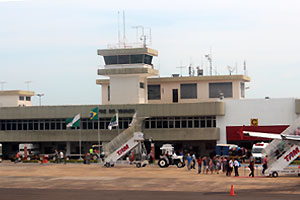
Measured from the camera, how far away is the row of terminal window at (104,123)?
2975 inches

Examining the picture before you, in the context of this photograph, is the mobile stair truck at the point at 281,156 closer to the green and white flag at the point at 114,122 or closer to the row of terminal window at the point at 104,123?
the green and white flag at the point at 114,122

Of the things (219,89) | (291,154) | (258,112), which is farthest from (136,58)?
(291,154)

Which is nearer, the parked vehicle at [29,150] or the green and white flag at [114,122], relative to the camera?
the green and white flag at [114,122]

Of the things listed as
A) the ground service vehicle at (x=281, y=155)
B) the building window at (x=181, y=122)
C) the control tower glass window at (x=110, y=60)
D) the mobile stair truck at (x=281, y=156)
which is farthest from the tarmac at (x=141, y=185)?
the control tower glass window at (x=110, y=60)

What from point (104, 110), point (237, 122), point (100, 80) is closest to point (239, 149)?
point (237, 122)

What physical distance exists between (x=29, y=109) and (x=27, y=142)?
5228mm

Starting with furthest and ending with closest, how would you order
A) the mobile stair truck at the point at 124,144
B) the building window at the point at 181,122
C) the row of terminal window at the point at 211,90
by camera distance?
1. the row of terminal window at the point at 211,90
2. the building window at the point at 181,122
3. the mobile stair truck at the point at 124,144

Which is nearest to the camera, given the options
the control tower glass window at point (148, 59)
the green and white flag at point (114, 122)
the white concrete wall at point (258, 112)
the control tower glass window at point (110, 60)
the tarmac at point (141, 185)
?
the tarmac at point (141, 185)

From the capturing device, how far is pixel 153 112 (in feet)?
252

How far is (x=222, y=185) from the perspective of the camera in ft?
131

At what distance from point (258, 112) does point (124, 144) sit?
21283 millimetres

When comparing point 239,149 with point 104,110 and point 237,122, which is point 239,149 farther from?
point 104,110

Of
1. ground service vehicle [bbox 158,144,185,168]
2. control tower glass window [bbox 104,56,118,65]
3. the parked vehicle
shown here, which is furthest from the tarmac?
control tower glass window [bbox 104,56,118,65]

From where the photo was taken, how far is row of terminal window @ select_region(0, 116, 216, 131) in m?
75.6
